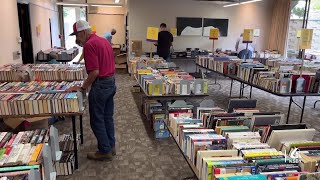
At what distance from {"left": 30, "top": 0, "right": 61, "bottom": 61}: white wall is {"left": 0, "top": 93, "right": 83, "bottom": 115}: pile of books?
14.1 ft

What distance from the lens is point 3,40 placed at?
4.52 m

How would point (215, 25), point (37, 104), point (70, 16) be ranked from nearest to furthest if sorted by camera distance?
point (37, 104), point (215, 25), point (70, 16)

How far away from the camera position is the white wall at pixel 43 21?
21.9 ft

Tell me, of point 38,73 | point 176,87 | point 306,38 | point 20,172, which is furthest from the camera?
point 38,73

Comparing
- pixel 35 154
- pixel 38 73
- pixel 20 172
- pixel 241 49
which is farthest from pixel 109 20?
pixel 20 172

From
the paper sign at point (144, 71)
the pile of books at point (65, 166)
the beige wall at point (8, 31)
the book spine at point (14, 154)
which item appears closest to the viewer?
the book spine at point (14, 154)

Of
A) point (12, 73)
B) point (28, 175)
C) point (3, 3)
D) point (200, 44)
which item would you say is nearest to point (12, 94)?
point (12, 73)

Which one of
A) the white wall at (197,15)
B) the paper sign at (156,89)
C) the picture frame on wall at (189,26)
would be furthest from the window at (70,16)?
the paper sign at (156,89)

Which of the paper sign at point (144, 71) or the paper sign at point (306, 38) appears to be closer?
the paper sign at point (306, 38)

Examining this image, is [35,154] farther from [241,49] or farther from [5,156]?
[241,49]

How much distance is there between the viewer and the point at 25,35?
6.38 metres

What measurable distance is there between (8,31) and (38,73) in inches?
44.3

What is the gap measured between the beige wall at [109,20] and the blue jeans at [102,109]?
33.2 feet

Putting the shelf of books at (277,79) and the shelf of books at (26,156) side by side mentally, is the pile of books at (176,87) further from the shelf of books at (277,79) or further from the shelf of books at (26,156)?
the shelf of books at (26,156)
